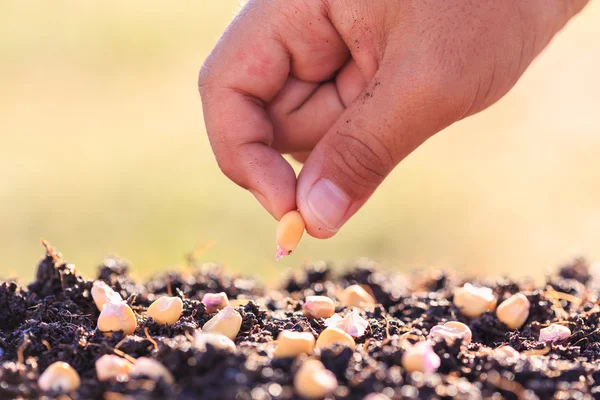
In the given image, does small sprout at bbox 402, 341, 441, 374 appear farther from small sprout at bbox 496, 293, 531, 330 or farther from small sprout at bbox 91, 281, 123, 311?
small sprout at bbox 91, 281, 123, 311

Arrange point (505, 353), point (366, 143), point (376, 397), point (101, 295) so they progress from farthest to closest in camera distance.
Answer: point (366, 143)
point (101, 295)
point (505, 353)
point (376, 397)

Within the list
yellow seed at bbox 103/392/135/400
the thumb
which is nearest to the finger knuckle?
the thumb

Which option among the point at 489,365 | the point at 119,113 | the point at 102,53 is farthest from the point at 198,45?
the point at 489,365

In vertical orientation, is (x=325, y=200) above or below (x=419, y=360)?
above

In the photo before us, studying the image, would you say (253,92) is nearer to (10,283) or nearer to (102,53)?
(10,283)

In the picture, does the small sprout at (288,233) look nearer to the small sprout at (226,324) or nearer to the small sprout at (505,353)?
the small sprout at (226,324)

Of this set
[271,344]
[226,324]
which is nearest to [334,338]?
[271,344]

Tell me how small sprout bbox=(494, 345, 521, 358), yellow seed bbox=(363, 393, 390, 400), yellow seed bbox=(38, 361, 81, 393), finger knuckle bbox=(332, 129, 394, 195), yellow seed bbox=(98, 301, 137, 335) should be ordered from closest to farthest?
yellow seed bbox=(363, 393, 390, 400), yellow seed bbox=(38, 361, 81, 393), small sprout bbox=(494, 345, 521, 358), yellow seed bbox=(98, 301, 137, 335), finger knuckle bbox=(332, 129, 394, 195)

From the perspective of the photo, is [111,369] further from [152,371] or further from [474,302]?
[474,302]
